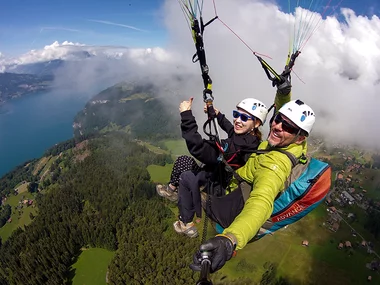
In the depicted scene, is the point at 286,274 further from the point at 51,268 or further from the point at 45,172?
the point at 45,172

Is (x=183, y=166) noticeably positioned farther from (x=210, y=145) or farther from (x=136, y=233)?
(x=136, y=233)

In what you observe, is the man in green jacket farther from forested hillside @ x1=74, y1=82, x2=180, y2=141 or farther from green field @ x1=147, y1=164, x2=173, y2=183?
forested hillside @ x1=74, y1=82, x2=180, y2=141

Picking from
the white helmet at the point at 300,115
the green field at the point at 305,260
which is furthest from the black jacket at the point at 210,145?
the green field at the point at 305,260

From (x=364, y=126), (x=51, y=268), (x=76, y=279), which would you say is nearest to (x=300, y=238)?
(x=76, y=279)

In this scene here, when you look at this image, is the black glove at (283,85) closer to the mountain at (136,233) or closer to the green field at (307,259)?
the mountain at (136,233)

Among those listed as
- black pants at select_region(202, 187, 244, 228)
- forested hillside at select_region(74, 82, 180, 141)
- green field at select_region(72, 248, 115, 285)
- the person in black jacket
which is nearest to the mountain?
green field at select_region(72, 248, 115, 285)

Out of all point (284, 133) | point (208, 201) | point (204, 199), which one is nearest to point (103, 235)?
point (204, 199)

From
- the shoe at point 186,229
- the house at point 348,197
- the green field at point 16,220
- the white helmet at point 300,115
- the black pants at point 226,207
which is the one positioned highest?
the white helmet at point 300,115
